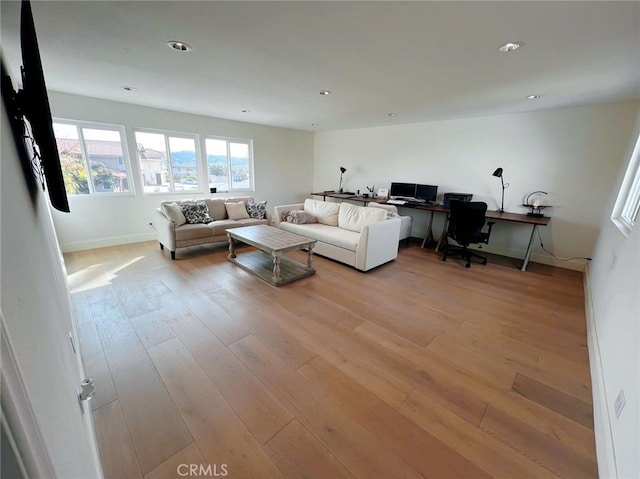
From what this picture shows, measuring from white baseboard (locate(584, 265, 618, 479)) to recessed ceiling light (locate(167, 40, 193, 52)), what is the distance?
144 inches

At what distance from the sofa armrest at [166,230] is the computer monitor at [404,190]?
13.5 feet

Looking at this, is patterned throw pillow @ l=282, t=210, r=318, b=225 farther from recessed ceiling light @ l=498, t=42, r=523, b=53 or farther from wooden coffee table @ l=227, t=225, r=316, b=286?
recessed ceiling light @ l=498, t=42, r=523, b=53

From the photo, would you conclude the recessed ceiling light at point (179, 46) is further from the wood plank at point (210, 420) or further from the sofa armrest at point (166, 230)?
the wood plank at point (210, 420)

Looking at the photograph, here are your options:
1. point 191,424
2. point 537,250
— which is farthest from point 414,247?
point 191,424

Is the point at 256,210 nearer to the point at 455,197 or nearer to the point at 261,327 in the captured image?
the point at 261,327

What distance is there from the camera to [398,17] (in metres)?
1.66

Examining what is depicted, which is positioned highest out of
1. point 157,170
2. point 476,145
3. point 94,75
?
point 94,75

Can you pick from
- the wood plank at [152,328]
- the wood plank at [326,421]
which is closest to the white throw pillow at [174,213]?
the wood plank at [152,328]

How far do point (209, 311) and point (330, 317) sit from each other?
1175mm

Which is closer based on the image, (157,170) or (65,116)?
(65,116)

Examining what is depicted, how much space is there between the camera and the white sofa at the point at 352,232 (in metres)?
3.53

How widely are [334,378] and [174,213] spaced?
11.3 feet

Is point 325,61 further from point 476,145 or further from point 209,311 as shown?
point 476,145

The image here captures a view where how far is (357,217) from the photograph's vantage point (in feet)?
13.6
